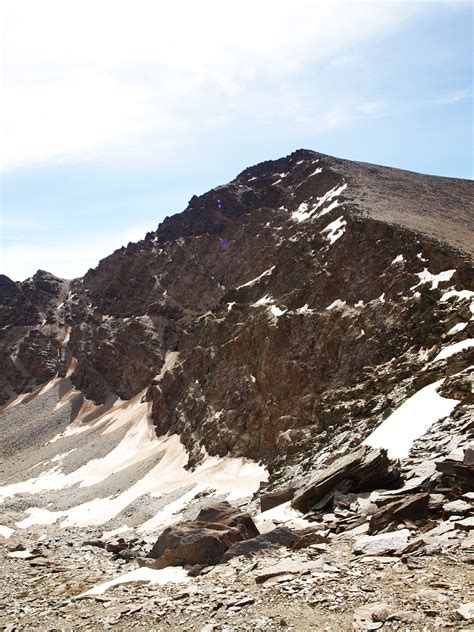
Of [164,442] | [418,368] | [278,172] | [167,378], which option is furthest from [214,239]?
[418,368]

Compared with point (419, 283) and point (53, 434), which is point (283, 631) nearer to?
point (419, 283)

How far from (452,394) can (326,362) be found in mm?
26598

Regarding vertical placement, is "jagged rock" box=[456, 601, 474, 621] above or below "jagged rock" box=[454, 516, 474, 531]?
above

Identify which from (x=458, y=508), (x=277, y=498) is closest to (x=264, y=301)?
(x=277, y=498)

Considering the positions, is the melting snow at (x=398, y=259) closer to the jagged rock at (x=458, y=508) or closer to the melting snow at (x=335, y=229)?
the melting snow at (x=335, y=229)

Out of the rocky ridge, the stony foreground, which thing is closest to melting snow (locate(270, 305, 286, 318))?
the rocky ridge

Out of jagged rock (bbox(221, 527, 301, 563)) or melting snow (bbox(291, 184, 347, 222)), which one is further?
melting snow (bbox(291, 184, 347, 222))

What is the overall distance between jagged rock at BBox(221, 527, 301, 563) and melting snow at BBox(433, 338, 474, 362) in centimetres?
1631

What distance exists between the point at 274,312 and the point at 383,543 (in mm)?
51385

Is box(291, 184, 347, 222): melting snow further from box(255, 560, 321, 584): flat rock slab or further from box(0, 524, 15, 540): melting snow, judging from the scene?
box(255, 560, 321, 584): flat rock slab

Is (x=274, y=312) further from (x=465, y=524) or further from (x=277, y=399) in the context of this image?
(x=465, y=524)

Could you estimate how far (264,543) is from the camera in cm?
1608

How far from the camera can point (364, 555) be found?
42.3 feet

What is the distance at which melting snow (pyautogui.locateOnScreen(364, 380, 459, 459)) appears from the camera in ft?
70.6
